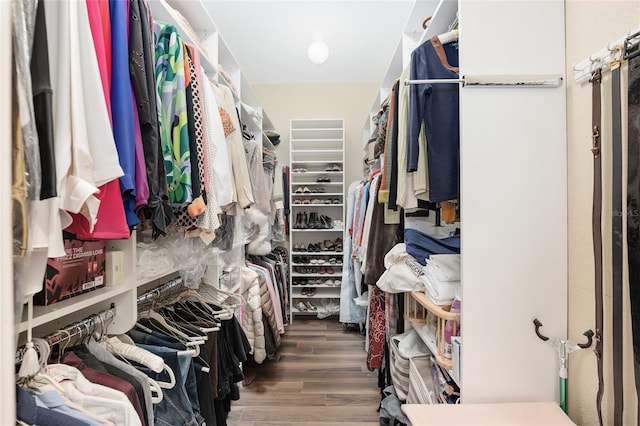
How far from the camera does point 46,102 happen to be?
0.59 m

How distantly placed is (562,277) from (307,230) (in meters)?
2.87

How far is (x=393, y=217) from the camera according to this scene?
1.92 m

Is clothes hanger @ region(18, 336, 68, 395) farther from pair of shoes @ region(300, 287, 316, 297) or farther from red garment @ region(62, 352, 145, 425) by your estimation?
pair of shoes @ region(300, 287, 316, 297)

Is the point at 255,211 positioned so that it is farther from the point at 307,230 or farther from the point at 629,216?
the point at 629,216

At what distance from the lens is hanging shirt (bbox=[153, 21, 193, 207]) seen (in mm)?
1054

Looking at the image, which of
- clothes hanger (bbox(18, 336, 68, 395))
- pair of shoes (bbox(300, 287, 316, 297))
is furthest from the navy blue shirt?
pair of shoes (bbox(300, 287, 316, 297))

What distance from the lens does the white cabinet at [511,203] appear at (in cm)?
122

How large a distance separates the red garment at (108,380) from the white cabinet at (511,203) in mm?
1004

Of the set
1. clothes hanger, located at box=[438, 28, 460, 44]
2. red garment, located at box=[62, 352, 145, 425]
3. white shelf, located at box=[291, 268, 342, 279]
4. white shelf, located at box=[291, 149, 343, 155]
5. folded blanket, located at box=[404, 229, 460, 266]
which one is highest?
white shelf, located at box=[291, 149, 343, 155]

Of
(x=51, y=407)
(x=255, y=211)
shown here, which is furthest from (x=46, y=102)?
(x=255, y=211)

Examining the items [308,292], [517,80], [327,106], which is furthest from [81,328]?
[327,106]

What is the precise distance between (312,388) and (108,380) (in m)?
1.81

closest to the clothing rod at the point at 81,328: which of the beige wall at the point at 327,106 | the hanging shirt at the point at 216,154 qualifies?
the hanging shirt at the point at 216,154

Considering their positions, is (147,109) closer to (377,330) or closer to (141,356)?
(141,356)
